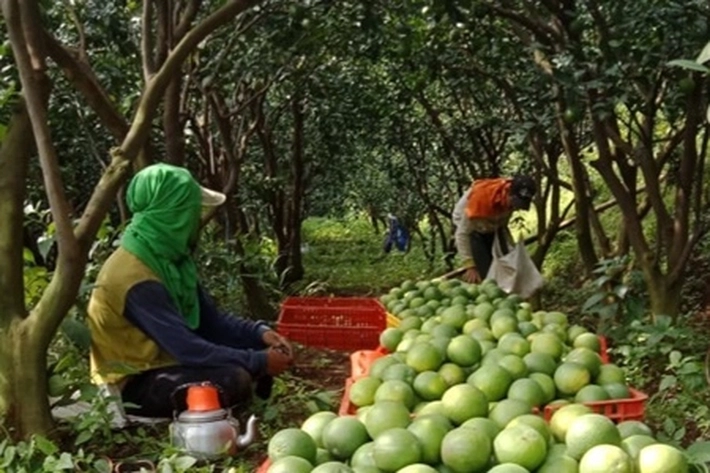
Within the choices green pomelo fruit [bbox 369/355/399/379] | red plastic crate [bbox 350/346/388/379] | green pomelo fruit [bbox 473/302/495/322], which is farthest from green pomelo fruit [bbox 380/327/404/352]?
green pomelo fruit [bbox 369/355/399/379]

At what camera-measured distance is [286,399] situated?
423 centimetres

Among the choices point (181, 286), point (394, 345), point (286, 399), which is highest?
point (181, 286)

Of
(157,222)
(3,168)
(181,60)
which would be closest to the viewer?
(3,168)

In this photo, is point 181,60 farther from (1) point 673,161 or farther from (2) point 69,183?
(1) point 673,161

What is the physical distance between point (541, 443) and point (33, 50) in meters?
2.07

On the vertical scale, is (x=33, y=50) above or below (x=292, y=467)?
above

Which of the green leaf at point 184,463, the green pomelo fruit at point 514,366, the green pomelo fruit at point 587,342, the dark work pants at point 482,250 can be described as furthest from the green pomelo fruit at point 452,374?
the dark work pants at point 482,250

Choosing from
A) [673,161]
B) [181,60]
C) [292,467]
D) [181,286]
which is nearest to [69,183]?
[181,286]

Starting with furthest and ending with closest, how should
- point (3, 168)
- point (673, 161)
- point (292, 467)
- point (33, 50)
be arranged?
point (673, 161) < point (3, 168) < point (33, 50) < point (292, 467)

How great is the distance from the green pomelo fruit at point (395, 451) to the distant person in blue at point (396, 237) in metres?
12.9

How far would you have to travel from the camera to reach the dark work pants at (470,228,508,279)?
6.25 m

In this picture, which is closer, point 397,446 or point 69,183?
point 397,446

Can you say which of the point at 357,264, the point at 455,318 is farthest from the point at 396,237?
the point at 455,318

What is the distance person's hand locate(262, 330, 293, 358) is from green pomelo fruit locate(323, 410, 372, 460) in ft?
5.54
